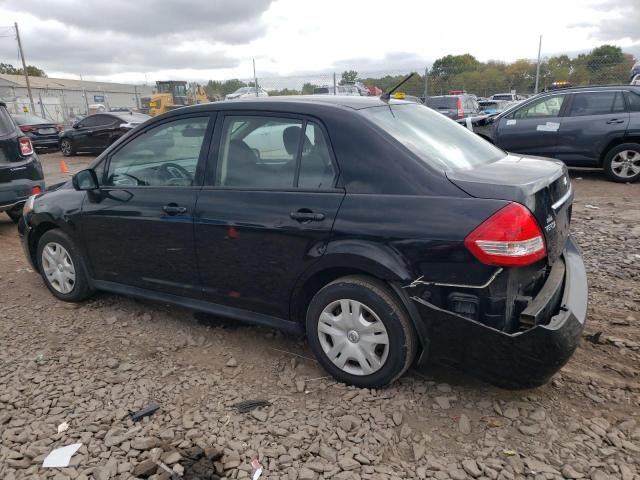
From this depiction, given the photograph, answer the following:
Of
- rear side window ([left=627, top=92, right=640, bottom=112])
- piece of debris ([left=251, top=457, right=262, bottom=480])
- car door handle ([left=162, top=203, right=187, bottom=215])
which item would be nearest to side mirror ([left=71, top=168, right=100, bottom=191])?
car door handle ([left=162, top=203, right=187, bottom=215])

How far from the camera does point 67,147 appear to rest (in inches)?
666

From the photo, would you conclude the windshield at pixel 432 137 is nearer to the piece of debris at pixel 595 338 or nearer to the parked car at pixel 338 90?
the piece of debris at pixel 595 338

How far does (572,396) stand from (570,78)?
22898mm

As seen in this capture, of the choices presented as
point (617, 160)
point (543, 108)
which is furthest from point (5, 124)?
point (617, 160)

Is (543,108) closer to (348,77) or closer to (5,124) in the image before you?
(5,124)

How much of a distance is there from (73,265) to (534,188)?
3590 mm

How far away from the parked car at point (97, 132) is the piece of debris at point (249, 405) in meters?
13.9

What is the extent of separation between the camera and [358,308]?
287cm


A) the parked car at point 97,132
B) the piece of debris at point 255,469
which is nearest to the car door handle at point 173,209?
the piece of debris at point 255,469

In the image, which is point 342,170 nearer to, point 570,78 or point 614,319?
point 614,319

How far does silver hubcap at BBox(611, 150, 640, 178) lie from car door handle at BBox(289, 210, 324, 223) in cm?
764

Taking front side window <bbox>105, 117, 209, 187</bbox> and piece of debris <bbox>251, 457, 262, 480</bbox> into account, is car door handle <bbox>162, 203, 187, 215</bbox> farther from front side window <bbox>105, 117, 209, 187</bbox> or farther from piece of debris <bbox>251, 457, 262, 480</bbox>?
piece of debris <bbox>251, 457, 262, 480</bbox>

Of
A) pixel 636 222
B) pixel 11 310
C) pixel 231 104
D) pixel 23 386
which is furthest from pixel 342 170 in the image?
pixel 636 222

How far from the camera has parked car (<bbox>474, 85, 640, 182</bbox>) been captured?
8.48 m
